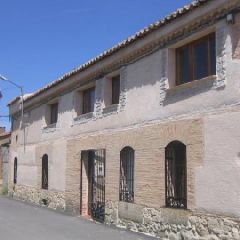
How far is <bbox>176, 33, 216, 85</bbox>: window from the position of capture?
35.7ft

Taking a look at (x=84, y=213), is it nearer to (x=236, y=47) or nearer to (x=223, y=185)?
(x=223, y=185)

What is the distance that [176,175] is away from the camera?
11.8m

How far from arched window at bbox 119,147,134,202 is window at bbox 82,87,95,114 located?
333 centimetres

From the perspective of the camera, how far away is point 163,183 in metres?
11.9

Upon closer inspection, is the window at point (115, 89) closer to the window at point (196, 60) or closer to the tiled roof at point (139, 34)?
the tiled roof at point (139, 34)

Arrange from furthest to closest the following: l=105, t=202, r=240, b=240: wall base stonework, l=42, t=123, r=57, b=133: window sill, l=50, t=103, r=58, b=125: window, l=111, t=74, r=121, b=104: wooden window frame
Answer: l=50, t=103, r=58, b=125: window, l=42, t=123, r=57, b=133: window sill, l=111, t=74, r=121, b=104: wooden window frame, l=105, t=202, r=240, b=240: wall base stonework

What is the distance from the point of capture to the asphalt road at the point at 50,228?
12.1 metres

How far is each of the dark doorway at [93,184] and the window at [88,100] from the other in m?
1.56

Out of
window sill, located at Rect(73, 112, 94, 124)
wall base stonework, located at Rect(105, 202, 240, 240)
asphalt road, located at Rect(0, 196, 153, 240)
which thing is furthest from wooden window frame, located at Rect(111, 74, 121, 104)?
asphalt road, located at Rect(0, 196, 153, 240)

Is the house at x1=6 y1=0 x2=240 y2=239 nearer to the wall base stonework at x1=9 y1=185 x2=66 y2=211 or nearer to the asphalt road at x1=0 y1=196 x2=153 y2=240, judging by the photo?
the wall base stonework at x1=9 y1=185 x2=66 y2=211

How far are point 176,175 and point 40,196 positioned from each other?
33.8 ft

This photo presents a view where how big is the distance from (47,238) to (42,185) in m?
9.17

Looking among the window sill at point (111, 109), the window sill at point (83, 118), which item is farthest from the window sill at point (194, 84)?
the window sill at point (83, 118)

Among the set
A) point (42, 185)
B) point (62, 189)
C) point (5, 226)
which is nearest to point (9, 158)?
point (42, 185)
